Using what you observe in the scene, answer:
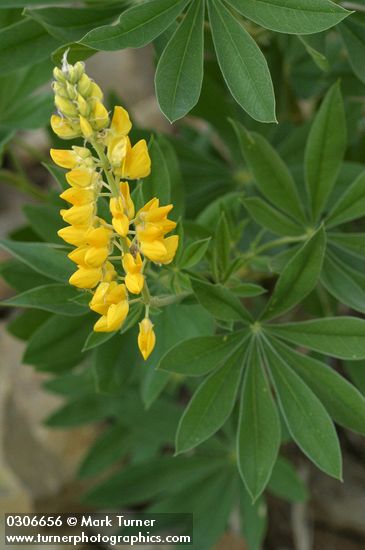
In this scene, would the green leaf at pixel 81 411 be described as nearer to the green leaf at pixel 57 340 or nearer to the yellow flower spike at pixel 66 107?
the green leaf at pixel 57 340

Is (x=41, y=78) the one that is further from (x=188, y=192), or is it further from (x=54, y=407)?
(x=54, y=407)

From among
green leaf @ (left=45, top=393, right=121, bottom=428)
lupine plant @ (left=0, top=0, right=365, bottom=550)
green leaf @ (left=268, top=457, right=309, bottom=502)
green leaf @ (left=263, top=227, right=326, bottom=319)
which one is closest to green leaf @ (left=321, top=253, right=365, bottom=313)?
lupine plant @ (left=0, top=0, right=365, bottom=550)

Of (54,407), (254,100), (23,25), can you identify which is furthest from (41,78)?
(54,407)

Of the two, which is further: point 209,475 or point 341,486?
point 341,486

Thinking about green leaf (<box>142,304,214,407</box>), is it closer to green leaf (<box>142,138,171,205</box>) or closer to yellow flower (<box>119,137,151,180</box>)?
green leaf (<box>142,138,171,205</box>)

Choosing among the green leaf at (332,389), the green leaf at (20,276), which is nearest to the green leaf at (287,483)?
the green leaf at (332,389)
